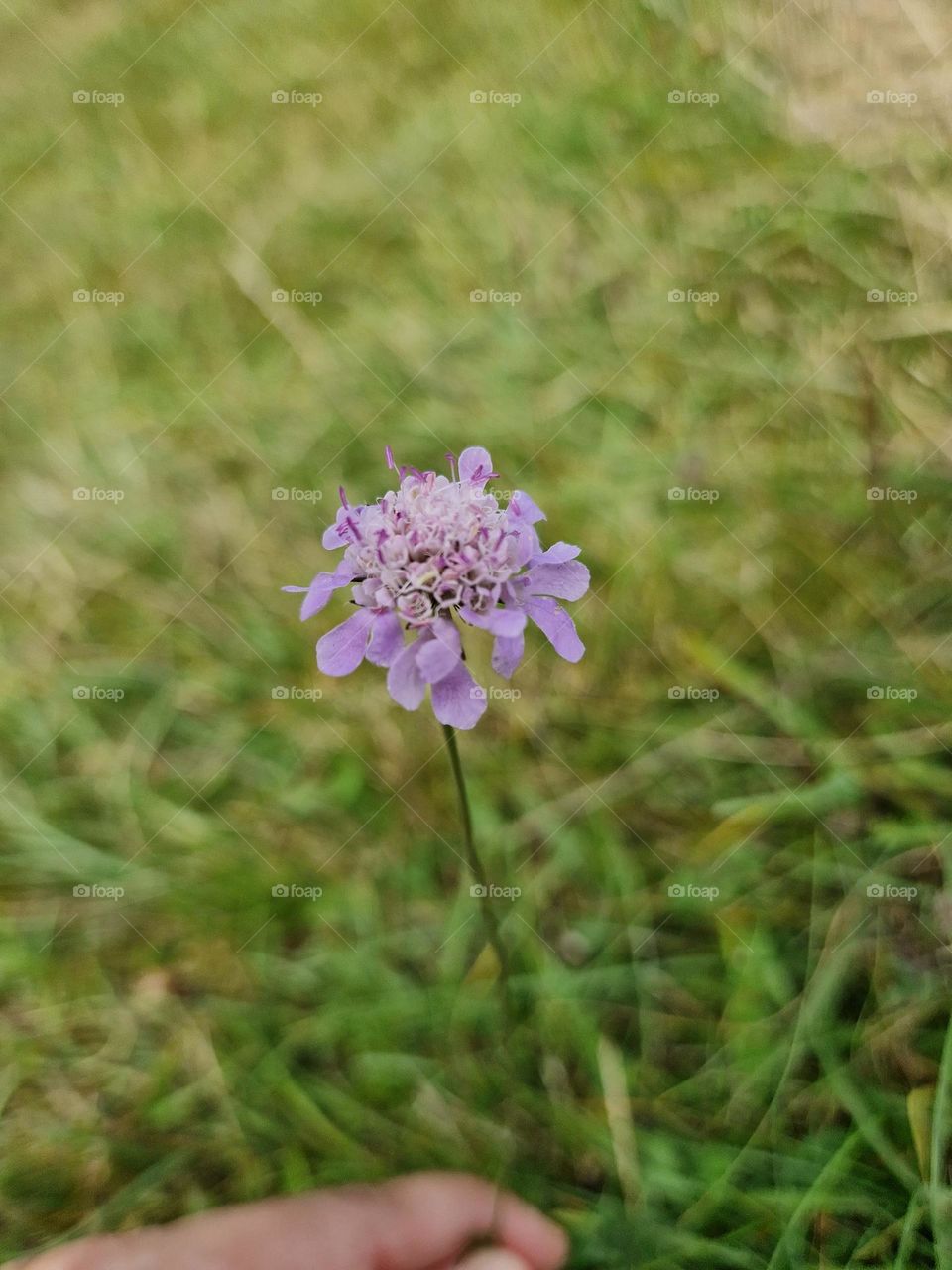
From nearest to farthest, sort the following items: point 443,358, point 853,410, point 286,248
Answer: point 853,410 < point 443,358 < point 286,248

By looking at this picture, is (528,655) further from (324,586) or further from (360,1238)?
(360,1238)

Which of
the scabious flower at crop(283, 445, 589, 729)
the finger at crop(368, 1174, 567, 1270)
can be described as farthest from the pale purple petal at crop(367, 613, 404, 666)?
the finger at crop(368, 1174, 567, 1270)

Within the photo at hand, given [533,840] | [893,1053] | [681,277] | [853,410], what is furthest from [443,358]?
[893,1053]

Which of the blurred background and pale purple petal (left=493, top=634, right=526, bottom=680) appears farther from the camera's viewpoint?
the blurred background

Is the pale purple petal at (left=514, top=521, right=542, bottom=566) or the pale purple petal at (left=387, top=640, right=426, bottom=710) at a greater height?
the pale purple petal at (left=514, top=521, right=542, bottom=566)

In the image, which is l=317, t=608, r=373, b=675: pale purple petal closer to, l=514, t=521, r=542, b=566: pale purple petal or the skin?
l=514, t=521, r=542, b=566: pale purple petal

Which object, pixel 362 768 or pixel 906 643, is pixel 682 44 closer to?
pixel 906 643
